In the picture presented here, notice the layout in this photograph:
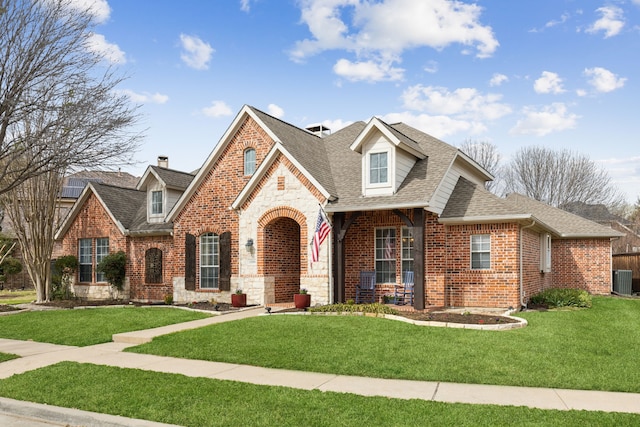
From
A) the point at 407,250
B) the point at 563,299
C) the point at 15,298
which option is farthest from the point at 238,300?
the point at 15,298

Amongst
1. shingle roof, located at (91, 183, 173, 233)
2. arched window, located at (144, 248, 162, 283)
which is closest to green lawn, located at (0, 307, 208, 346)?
arched window, located at (144, 248, 162, 283)

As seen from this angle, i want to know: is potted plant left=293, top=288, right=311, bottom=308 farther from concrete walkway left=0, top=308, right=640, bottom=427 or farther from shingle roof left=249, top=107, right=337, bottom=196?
concrete walkway left=0, top=308, right=640, bottom=427

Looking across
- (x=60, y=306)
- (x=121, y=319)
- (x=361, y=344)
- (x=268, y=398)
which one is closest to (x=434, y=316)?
(x=361, y=344)

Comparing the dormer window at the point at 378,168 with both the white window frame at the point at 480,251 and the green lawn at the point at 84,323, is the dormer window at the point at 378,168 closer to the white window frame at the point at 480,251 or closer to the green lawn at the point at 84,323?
the white window frame at the point at 480,251

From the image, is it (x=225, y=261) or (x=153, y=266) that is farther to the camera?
(x=153, y=266)

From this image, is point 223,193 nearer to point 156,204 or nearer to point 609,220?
point 156,204

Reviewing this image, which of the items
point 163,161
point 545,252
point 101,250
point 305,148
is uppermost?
point 163,161

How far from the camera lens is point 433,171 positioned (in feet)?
56.7

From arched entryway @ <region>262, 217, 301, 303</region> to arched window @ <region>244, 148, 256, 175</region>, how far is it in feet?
7.85

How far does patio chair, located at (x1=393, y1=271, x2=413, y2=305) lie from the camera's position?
16703 mm

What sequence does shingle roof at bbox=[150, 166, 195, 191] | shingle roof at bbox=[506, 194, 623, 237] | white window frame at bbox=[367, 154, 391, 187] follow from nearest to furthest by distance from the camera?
1. white window frame at bbox=[367, 154, 391, 187]
2. shingle roof at bbox=[150, 166, 195, 191]
3. shingle roof at bbox=[506, 194, 623, 237]

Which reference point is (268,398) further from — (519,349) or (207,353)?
(519,349)

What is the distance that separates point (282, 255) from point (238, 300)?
2.39m

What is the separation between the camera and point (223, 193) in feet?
64.8
